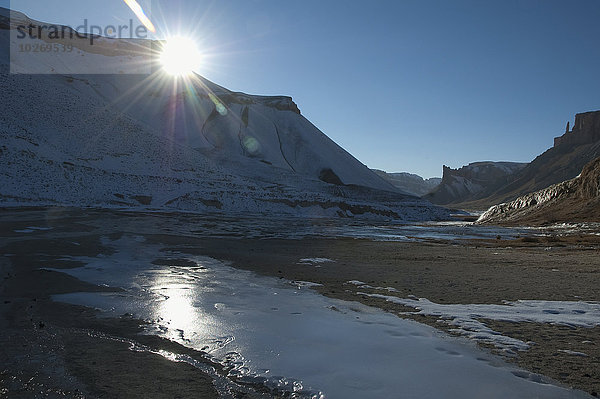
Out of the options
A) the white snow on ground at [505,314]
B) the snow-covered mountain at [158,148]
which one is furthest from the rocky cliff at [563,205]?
the white snow on ground at [505,314]

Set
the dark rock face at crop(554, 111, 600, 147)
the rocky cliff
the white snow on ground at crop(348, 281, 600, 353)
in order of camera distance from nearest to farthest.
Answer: the white snow on ground at crop(348, 281, 600, 353)
the rocky cliff
the dark rock face at crop(554, 111, 600, 147)

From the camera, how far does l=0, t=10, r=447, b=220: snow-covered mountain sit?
53406 mm

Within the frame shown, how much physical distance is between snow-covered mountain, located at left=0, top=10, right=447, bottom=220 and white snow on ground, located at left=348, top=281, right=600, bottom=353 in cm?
4622

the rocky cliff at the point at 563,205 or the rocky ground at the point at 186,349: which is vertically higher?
the rocky cliff at the point at 563,205

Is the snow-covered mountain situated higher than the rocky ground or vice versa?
the snow-covered mountain

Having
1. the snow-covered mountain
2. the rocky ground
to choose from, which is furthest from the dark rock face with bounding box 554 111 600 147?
the rocky ground

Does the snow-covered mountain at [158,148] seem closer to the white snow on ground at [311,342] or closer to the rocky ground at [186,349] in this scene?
the rocky ground at [186,349]

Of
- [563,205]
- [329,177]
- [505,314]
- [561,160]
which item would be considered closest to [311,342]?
[505,314]

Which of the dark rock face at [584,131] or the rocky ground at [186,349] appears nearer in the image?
the rocky ground at [186,349]

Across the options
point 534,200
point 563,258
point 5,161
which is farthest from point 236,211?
point 563,258

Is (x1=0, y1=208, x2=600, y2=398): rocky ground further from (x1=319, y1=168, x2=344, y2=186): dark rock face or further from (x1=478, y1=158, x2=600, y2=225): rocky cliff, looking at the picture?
(x1=319, y1=168, x2=344, y2=186): dark rock face

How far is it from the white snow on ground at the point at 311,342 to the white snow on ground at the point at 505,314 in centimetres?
62

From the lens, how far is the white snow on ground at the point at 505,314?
5.75 m

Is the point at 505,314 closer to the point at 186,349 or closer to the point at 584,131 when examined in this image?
the point at 186,349
